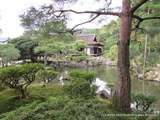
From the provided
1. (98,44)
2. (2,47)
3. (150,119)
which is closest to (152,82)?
(2,47)

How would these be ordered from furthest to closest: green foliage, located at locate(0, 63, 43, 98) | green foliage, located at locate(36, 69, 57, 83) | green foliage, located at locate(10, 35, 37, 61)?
green foliage, located at locate(10, 35, 37, 61) < green foliage, located at locate(36, 69, 57, 83) < green foliage, located at locate(0, 63, 43, 98)

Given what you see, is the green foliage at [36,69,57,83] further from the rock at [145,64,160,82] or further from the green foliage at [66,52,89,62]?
the green foliage at [66,52,89,62]

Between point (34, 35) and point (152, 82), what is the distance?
531 inches

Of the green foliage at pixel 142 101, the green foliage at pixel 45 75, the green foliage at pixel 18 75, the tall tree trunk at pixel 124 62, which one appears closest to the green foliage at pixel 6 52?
the green foliage at pixel 45 75

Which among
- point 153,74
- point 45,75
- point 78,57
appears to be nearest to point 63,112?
point 45,75

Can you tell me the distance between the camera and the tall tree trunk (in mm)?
6410

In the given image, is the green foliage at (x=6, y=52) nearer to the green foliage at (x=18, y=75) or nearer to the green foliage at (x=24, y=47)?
the green foliage at (x=24, y=47)

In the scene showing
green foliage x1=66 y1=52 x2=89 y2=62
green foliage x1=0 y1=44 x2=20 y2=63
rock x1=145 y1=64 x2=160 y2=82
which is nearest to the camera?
rock x1=145 y1=64 x2=160 y2=82

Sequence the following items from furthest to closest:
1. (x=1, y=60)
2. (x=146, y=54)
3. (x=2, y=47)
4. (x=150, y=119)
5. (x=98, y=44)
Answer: (x=98, y=44) → (x=1, y=60) → (x=2, y=47) → (x=146, y=54) → (x=150, y=119)

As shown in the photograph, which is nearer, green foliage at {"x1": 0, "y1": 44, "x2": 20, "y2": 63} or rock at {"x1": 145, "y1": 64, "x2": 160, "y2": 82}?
rock at {"x1": 145, "y1": 64, "x2": 160, "y2": 82}

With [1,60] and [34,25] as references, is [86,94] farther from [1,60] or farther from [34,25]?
[1,60]

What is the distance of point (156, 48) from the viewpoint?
1855 centimetres

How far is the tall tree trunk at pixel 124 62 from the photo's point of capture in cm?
641

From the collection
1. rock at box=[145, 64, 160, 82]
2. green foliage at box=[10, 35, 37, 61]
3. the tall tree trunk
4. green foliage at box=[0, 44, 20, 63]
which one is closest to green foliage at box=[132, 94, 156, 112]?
the tall tree trunk
